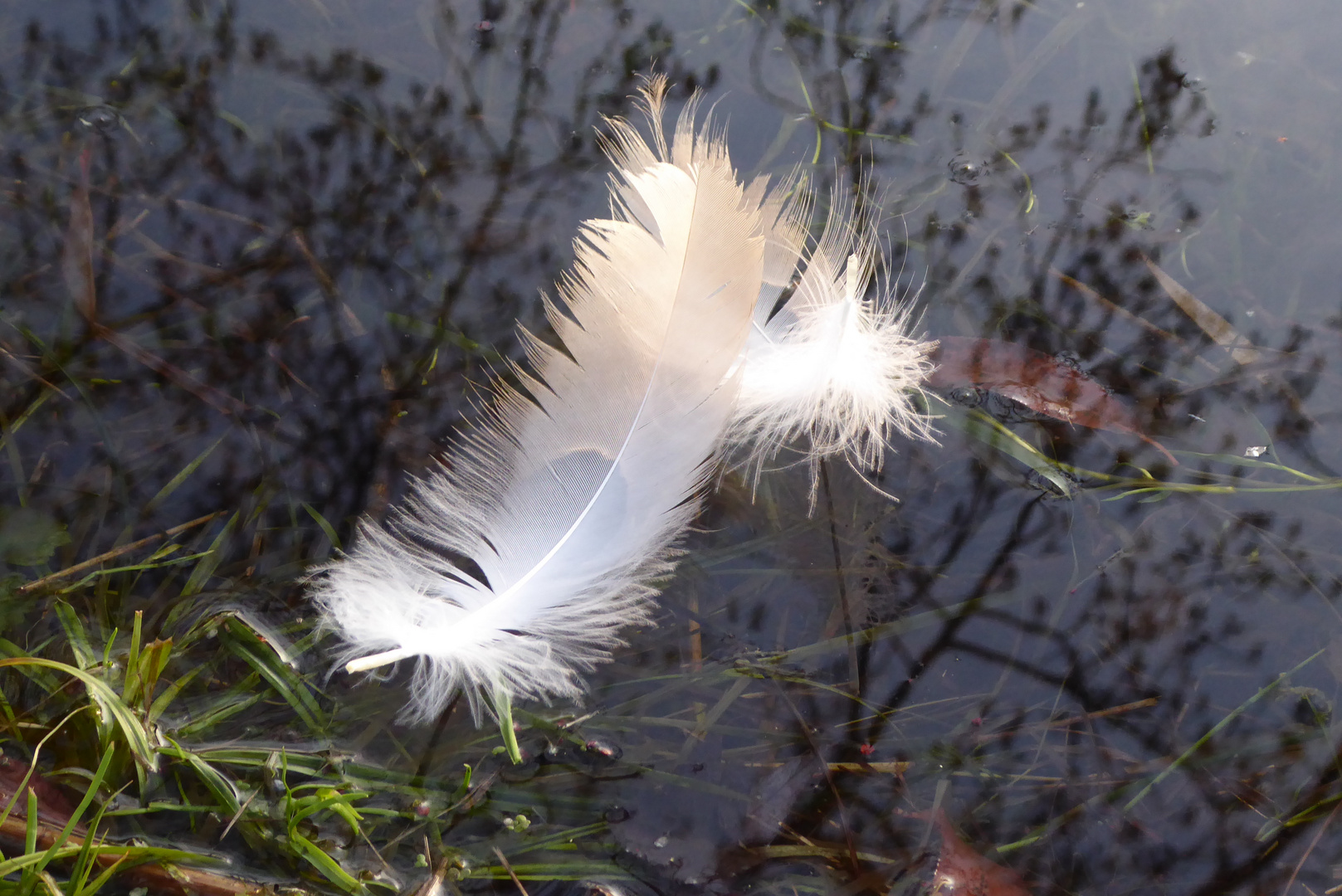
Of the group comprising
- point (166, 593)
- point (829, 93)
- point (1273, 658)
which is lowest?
point (166, 593)

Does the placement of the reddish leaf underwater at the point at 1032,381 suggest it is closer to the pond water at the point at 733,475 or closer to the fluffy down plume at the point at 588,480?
the pond water at the point at 733,475

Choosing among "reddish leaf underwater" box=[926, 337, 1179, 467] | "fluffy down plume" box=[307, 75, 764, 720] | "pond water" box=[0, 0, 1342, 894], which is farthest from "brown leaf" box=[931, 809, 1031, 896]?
"reddish leaf underwater" box=[926, 337, 1179, 467]

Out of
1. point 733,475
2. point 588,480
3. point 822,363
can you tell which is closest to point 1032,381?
point 822,363

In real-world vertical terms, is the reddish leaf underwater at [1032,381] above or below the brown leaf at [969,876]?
above

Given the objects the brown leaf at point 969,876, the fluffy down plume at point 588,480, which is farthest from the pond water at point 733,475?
the fluffy down plume at point 588,480

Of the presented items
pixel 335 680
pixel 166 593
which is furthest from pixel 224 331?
pixel 335 680

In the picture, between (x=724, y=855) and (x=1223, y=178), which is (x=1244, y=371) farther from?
(x=724, y=855)

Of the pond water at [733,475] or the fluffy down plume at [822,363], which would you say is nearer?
the pond water at [733,475]

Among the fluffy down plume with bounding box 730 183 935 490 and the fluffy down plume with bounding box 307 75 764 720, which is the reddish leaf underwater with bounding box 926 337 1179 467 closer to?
the fluffy down plume with bounding box 730 183 935 490
